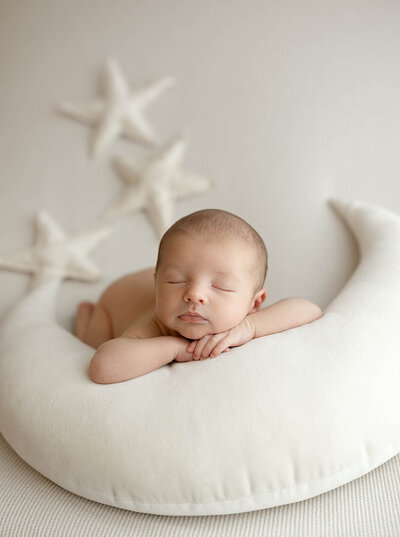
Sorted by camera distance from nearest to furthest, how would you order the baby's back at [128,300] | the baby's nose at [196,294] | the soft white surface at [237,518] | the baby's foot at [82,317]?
the soft white surface at [237,518], the baby's nose at [196,294], the baby's back at [128,300], the baby's foot at [82,317]

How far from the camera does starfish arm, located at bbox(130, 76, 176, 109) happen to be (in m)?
1.84

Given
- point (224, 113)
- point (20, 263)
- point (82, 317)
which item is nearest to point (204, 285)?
point (82, 317)

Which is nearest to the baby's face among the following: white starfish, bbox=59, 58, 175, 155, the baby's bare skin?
the baby's bare skin

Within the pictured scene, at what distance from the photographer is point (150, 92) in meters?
1.85

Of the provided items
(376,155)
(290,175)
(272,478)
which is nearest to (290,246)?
(290,175)

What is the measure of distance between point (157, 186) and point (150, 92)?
32cm

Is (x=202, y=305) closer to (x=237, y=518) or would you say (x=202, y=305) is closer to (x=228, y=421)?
(x=228, y=421)

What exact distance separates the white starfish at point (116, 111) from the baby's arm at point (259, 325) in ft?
2.76

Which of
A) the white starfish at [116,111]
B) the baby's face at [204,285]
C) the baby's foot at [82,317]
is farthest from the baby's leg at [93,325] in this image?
the white starfish at [116,111]

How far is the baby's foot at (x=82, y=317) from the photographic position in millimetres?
1463

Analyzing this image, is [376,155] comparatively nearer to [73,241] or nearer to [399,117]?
[399,117]

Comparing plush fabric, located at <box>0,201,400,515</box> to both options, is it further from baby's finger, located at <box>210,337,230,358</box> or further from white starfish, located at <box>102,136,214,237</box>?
white starfish, located at <box>102,136,214,237</box>

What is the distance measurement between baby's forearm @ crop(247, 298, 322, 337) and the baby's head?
4cm

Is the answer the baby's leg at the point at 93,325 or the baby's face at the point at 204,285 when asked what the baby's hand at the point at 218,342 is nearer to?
the baby's face at the point at 204,285
